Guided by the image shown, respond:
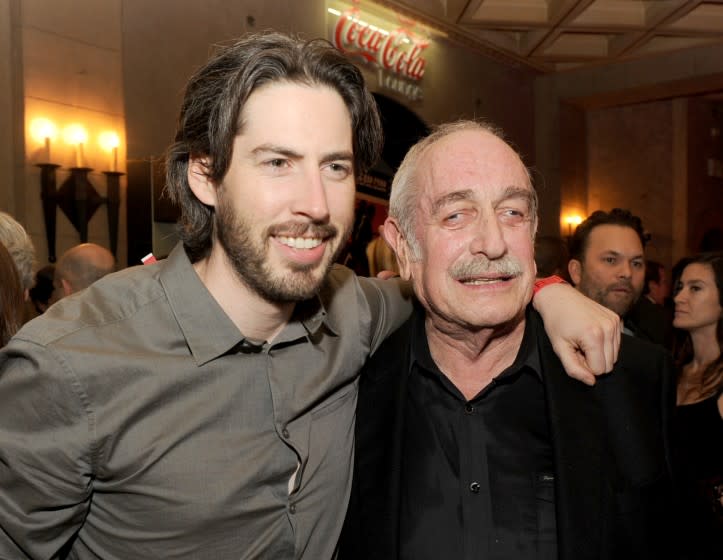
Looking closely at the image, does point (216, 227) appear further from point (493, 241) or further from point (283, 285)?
point (493, 241)

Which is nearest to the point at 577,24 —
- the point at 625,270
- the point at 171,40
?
the point at 171,40

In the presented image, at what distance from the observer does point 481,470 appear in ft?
5.38

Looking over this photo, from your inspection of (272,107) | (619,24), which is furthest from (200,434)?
(619,24)

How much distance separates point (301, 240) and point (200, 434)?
45cm

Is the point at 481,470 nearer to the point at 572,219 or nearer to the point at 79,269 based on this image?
the point at 79,269

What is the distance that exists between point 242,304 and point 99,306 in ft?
0.98

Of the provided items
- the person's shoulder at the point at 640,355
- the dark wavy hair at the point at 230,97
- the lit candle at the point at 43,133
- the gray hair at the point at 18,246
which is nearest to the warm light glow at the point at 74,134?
the lit candle at the point at 43,133

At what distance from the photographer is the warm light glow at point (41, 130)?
15.5 feet

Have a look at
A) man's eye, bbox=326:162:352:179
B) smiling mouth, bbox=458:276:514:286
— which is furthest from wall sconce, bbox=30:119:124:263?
smiling mouth, bbox=458:276:514:286

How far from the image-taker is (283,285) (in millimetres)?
1580

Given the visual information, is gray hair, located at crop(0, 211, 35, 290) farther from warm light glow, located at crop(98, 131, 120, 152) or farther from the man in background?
warm light glow, located at crop(98, 131, 120, 152)

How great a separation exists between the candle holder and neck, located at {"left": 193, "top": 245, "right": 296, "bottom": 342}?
357 centimetres

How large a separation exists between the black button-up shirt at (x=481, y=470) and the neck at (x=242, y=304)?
15.8 inches

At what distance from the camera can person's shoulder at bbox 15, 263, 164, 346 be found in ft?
4.65
